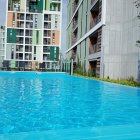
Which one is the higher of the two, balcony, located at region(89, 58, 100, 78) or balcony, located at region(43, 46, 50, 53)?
balcony, located at region(43, 46, 50, 53)

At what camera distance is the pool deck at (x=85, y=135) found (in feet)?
14.3

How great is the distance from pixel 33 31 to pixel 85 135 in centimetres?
5298

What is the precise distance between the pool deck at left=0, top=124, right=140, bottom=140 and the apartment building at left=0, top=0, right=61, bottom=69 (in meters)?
49.6

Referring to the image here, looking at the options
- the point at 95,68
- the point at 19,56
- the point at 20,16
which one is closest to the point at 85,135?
the point at 95,68

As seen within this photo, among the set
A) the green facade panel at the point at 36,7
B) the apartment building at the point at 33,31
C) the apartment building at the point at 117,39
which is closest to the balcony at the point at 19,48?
the apartment building at the point at 33,31

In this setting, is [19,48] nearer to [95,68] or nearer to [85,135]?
[95,68]

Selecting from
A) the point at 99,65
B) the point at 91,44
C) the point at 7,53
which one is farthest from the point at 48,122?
the point at 7,53

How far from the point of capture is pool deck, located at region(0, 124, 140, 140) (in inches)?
171

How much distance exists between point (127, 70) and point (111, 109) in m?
12.5

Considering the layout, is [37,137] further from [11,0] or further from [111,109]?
[11,0]

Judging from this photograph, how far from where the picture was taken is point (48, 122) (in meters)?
5.90

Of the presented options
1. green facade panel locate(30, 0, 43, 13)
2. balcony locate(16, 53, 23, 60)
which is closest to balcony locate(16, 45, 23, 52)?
balcony locate(16, 53, 23, 60)

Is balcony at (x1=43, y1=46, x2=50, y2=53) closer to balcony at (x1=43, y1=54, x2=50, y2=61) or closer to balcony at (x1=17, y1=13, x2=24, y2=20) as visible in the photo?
balcony at (x1=43, y1=54, x2=50, y2=61)

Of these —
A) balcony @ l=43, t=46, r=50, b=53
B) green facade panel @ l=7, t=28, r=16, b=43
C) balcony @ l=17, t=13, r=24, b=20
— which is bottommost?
balcony @ l=43, t=46, r=50, b=53
